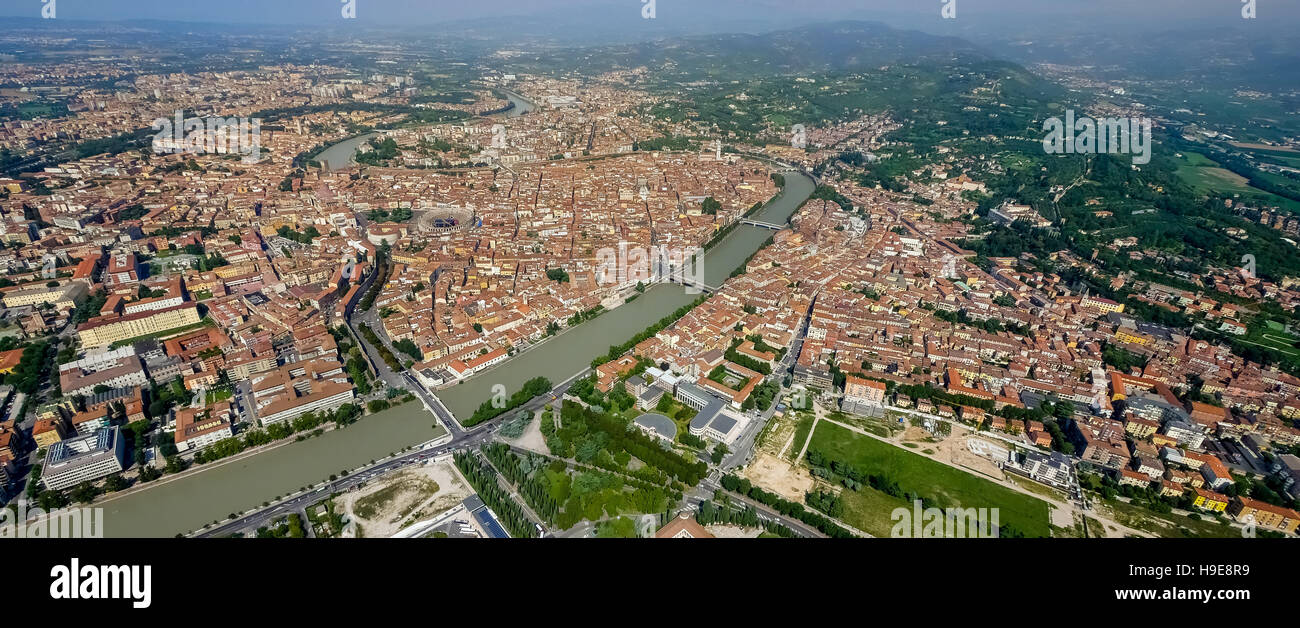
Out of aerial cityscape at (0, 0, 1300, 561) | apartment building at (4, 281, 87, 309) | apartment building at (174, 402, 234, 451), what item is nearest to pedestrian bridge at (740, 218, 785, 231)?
aerial cityscape at (0, 0, 1300, 561)

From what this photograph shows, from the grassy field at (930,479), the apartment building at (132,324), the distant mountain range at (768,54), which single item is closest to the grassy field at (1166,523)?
the grassy field at (930,479)

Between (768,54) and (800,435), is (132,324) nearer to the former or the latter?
(800,435)

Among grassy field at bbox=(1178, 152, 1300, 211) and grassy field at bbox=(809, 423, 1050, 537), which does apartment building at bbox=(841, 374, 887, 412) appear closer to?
grassy field at bbox=(809, 423, 1050, 537)

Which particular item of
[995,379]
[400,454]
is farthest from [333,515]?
[995,379]

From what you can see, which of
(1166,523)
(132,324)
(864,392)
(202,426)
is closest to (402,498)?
(202,426)

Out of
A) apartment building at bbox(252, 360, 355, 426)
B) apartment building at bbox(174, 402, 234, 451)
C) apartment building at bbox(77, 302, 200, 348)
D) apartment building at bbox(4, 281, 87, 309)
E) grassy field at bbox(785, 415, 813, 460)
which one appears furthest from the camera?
apartment building at bbox(4, 281, 87, 309)
